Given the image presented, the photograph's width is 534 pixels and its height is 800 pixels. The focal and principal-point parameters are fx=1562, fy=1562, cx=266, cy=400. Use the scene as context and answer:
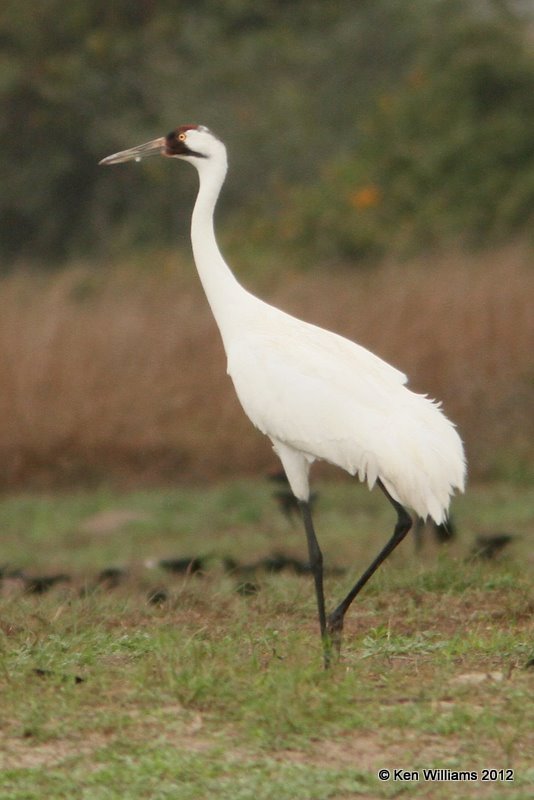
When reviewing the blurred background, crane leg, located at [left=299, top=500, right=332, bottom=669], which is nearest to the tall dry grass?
the blurred background

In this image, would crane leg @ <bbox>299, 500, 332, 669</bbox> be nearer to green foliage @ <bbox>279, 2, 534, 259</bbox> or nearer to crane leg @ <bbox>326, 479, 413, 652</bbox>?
crane leg @ <bbox>326, 479, 413, 652</bbox>

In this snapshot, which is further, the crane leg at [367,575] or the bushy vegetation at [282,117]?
the bushy vegetation at [282,117]

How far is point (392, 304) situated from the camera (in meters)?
14.8

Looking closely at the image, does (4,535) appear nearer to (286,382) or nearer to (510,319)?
(510,319)

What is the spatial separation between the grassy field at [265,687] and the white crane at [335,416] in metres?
0.36

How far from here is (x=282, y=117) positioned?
2400 cm

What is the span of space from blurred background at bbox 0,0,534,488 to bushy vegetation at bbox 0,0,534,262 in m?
0.03

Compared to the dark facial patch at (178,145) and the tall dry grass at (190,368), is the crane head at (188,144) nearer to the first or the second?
the dark facial patch at (178,145)

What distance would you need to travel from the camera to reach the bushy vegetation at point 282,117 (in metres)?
20.1

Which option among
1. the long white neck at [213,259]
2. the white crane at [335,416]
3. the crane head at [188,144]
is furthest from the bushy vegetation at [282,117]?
the white crane at [335,416]

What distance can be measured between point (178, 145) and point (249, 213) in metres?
16.2

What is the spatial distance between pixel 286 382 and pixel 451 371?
8657 mm

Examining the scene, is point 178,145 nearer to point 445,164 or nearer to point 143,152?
point 143,152

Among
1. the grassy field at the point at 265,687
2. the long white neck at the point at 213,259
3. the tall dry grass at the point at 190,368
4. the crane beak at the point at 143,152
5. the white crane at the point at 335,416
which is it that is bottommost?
the tall dry grass at the point at 190,368
